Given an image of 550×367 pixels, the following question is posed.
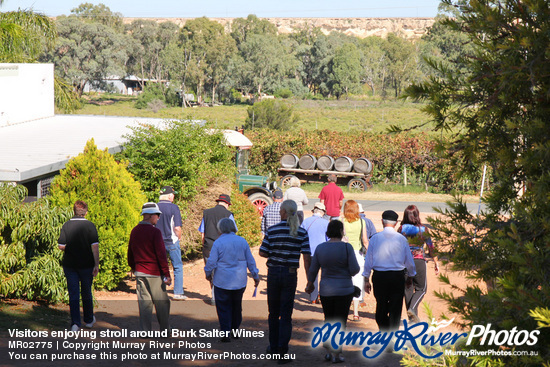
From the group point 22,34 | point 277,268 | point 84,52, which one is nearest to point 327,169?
point 22,34

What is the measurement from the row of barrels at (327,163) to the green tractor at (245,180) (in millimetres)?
8773

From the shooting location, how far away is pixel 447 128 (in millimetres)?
3654

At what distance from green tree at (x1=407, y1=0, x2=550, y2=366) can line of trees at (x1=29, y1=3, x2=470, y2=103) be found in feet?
245

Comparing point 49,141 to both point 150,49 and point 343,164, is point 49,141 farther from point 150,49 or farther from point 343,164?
point 150,49

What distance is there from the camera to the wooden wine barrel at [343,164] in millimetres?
27141

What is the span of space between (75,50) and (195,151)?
68.4 metres

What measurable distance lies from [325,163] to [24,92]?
1503 centimetres

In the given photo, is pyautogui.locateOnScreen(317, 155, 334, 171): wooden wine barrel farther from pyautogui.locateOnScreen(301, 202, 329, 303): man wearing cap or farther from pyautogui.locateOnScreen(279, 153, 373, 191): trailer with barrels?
pyautogui.locateOnScreen(301, 202, 329, 303): man wearing cap

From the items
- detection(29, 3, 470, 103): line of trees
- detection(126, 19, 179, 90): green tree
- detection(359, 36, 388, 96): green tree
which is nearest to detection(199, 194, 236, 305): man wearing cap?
Answer: detection(29, 3, 470, 103): line of trees

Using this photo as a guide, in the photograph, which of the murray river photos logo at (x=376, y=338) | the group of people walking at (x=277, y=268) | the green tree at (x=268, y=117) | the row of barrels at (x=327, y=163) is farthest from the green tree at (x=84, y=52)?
the murray river photos logo at (x=376, y=338)

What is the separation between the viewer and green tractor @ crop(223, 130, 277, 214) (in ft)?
59.6

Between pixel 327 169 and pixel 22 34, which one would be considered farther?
pixel 327 169

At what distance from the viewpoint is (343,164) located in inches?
1072

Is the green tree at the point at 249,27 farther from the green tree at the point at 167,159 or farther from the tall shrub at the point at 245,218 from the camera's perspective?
the green tree at the point at 167,159
